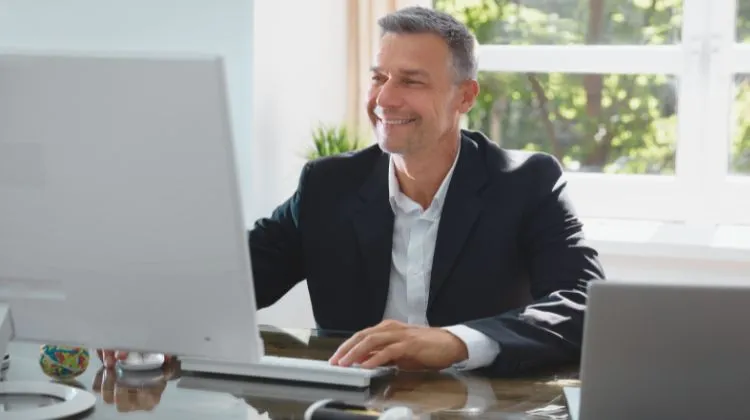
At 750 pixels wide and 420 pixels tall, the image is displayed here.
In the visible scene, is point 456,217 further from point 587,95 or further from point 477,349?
point 587,95

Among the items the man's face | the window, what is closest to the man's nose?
the man's face

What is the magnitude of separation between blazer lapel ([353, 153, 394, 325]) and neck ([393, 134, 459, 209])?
1.8 inches

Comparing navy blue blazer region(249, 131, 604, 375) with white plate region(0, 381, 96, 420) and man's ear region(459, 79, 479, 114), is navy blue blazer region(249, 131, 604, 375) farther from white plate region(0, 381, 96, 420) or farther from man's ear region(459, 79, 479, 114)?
white plate region(0, 381, 96, 420)

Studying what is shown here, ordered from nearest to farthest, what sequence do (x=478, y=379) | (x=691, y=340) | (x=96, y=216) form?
1. (x=691, y=340)
2. (x=96, y=216)
3. (x=478, y=379)

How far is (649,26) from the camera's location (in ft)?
12.5

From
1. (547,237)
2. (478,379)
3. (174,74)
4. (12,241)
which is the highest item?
(174,74)

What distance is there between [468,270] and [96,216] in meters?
1.08

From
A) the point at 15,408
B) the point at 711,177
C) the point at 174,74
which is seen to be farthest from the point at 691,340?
the point at 711,177

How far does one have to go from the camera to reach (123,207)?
4.82 ft

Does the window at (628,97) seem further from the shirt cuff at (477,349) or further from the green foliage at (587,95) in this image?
the shirt cuff at (477,349)

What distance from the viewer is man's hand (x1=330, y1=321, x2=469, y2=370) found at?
189 centimetres

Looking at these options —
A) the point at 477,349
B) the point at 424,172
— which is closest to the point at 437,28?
the point at 424,172

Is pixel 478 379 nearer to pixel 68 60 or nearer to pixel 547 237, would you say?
pixel 547 237

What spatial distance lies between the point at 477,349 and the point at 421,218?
58 cm
